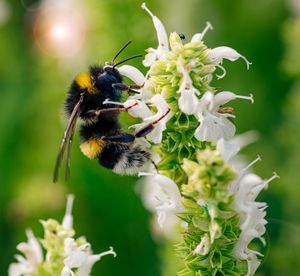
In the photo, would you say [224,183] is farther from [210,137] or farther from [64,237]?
[64,237]

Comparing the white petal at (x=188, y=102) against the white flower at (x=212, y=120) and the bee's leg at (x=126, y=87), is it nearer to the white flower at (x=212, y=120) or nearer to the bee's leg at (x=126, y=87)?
the white flower at (x=212, y=120)

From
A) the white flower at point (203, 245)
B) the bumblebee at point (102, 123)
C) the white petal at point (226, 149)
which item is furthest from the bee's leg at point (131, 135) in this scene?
the white flower at point (203, 245)

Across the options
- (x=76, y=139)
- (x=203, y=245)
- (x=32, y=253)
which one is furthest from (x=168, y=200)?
(x=76, y=139)

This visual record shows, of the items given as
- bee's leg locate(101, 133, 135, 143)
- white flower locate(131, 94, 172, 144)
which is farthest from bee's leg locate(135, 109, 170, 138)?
bee's leg locate(101, 133, 135, 143)

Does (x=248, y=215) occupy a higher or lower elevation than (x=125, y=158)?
lower

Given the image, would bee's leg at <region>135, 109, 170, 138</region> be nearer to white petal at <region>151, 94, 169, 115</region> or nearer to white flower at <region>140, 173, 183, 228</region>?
white petal at <region>151, 94, 169, 115</region>

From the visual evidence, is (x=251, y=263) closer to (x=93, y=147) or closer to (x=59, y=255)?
(x=59, y=255)
